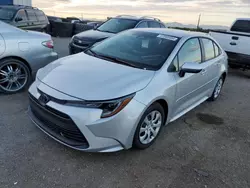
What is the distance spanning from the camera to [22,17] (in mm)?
9094

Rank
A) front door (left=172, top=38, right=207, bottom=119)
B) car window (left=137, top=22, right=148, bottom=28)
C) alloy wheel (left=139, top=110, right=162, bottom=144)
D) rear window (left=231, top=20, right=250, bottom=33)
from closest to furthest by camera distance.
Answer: alloy wheel (left=139, top=110, right=162, bottom=144) → front door (left=172, top=38, right=207, bottom=119) → car window (left=137, top=22, right=148, bottom=28) → rear window (left=231, top=20, right=250, bottom=33)

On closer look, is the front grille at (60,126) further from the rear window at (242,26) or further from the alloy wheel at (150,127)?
the rear window at (242,26)

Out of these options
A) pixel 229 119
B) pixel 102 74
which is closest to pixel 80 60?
pixel 102 74

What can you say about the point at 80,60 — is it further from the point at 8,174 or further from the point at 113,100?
the point at 8,174

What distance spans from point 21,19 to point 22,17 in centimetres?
14

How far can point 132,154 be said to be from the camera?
2.99 m

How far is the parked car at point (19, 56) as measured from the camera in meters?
4.24

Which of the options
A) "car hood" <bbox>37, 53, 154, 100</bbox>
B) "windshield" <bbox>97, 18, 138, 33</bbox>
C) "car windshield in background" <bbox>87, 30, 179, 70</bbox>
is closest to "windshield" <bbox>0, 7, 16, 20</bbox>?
"windshield" <bbox>97, 18, 138, 33</bbox>

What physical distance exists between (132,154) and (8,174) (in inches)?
56.7

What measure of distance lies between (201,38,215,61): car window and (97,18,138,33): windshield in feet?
12.6

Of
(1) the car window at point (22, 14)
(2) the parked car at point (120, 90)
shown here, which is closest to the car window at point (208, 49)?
(2) the parked car at point (120, 90)

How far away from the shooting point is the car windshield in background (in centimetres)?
330

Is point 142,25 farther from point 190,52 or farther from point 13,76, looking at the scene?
point 13,76

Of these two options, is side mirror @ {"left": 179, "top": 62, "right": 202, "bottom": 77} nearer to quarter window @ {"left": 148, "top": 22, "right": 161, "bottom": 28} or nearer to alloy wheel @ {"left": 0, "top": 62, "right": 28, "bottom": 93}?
alloy wheel @ {"left": 0, "top": 62, "right": 28, "bottom": 93}
